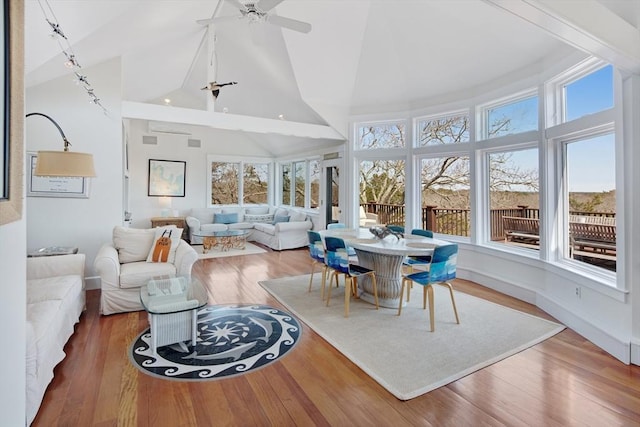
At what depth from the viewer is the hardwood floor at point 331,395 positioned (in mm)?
1953

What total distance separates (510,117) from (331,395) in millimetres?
4338

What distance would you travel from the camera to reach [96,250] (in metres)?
4.60

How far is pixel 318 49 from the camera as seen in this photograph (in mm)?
5297

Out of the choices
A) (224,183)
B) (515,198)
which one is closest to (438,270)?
(515,198)

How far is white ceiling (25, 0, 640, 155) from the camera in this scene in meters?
3.43

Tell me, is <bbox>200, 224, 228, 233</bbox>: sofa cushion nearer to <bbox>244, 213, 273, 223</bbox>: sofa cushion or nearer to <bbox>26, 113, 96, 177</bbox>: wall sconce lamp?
<bbox>244, 213, 273, 223</bbox>: sofa cushion

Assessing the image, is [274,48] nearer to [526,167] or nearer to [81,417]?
[526,167]

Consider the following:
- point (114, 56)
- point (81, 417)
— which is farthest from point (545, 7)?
point (114, 56)

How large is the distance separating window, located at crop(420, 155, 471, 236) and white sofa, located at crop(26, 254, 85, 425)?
514 centimetres

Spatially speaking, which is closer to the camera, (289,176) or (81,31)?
(81,31)

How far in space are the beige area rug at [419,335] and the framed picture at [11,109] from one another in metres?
2.28

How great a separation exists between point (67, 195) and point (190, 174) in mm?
4581

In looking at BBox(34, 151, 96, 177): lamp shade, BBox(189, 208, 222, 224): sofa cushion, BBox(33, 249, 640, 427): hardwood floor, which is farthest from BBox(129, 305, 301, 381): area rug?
BBox(189, 208, 222, 224): sofa cushion

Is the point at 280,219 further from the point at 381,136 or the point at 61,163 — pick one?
the point at 61,163
